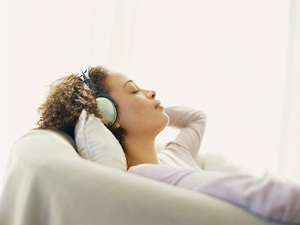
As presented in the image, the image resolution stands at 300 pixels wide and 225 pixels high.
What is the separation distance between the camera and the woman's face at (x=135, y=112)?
1422 millimetres

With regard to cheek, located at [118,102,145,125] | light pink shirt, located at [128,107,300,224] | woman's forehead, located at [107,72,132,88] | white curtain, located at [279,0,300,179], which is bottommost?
white curtain, located at [279,0,300,179]

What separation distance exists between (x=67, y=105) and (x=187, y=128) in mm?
618

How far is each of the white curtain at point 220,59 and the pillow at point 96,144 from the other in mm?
1099

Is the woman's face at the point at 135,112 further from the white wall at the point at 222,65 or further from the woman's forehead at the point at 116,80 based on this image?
the white wall at the point at 222,65

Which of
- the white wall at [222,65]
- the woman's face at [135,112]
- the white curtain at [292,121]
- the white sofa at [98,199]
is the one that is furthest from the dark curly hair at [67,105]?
the white curtain at [292,121]

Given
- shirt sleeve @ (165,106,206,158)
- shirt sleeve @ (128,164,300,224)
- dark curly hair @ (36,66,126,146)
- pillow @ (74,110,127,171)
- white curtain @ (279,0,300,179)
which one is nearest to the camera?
shirt sleeve @ (128,164,300,224)

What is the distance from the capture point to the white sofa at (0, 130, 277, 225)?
26.8 inches

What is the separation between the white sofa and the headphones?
506 mm

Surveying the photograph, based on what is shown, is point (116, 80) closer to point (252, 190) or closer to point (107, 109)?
point (107, 109)

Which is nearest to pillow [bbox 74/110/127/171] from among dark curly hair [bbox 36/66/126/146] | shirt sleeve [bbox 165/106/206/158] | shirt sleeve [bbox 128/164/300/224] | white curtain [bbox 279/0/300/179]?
dark curly hair [bbox 36/66/126/146]

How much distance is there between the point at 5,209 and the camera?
0.88m

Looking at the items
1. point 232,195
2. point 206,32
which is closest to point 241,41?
point 206,32

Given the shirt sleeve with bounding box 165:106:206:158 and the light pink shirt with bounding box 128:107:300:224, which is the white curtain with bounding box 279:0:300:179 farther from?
the light pink shirt with bounding box 128:107:300:224

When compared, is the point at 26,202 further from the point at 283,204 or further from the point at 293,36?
the point at 293,36
